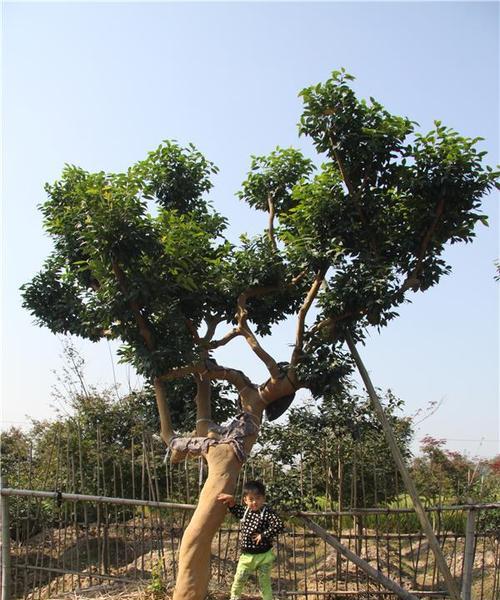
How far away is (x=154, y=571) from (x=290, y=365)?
2.35 m

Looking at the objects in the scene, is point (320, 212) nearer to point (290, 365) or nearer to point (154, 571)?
point (290, 365)

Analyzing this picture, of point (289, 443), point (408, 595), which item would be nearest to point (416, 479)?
point (289, 443)

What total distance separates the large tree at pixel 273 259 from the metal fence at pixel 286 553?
3.31 feet

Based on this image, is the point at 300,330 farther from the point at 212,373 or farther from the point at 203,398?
the point at 203,398

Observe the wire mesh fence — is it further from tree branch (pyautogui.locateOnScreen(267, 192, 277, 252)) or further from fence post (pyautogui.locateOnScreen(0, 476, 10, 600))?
tree branch (pyautogui.locateOnScreen(267, 192, 277, 252))

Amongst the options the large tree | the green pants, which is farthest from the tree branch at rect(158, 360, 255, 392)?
the green pants

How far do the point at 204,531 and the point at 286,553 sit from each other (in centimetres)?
172

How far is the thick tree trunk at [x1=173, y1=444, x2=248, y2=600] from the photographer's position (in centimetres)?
520

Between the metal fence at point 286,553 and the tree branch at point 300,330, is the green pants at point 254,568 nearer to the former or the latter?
the metal fence at point 286,553

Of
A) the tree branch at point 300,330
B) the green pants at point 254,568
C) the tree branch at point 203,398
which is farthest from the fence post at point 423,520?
the tree branch at point 203,398

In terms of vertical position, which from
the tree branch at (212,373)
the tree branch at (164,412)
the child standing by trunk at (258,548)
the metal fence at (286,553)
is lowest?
the metal fence at (286,553)

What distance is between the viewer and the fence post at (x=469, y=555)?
5.46m

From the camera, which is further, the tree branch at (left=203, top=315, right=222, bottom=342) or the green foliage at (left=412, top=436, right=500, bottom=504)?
the green foliage at (left=412, top=436, right=500, bottom=504)

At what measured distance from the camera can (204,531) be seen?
5355 mm
